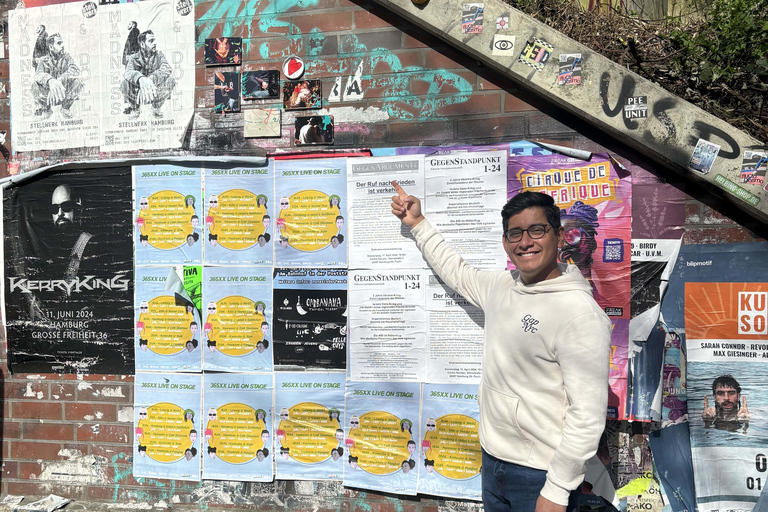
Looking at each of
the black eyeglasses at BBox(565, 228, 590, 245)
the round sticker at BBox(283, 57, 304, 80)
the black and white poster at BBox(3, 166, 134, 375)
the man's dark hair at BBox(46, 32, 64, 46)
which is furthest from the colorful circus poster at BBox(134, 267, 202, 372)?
the black eyeglasses at BBox(565, 228, 590, 245)

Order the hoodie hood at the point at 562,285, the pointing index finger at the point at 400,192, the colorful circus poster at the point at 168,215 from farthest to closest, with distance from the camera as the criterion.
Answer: the colorful circus poster at the point at 168,215 < the pointing index finger at the point at 400,192 < the hoodie hood at the point at 562,285

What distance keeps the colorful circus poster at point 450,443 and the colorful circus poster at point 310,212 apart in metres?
1.08

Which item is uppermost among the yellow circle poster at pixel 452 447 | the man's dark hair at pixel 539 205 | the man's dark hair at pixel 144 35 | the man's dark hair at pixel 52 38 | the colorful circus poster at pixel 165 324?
the man's dark hair at pixel 52 38

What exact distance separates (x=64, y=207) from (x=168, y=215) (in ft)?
2.77

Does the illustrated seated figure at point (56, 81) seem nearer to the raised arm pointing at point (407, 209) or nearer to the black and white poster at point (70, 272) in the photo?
the black and white poster at point (70, 272)

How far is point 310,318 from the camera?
357 centimetres

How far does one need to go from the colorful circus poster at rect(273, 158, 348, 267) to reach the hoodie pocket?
55.3 inches

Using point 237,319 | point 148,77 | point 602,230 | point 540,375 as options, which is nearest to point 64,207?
point 148,77

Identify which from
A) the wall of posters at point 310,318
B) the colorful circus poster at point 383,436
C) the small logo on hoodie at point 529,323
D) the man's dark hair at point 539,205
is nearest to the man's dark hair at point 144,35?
the wall of posters at point 310,318

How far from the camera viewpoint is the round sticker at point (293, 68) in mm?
3559

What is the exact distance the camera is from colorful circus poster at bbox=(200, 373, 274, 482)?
364cm

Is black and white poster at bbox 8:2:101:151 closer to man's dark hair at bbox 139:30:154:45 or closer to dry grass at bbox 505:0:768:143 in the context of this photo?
man's dark hair at bbox 139:30:154:45

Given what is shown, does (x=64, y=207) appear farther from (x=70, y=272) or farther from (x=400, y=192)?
(x=400, y=192)

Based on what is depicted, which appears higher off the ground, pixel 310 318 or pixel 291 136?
pixel 291 136
